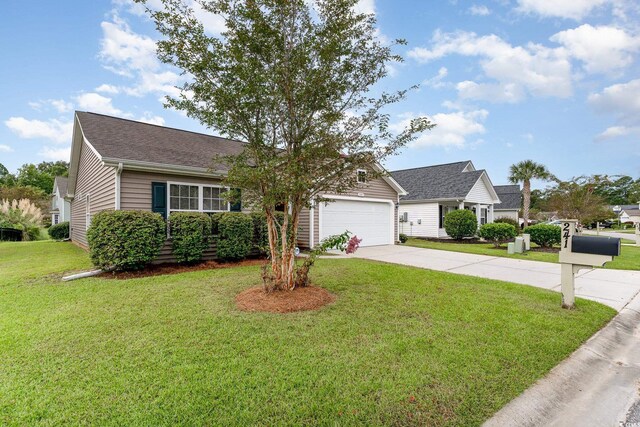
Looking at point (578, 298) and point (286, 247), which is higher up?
point (286, 247)

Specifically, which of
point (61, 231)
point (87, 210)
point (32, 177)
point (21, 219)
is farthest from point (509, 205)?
point (32, 177)

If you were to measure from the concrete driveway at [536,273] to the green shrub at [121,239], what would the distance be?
272 inches

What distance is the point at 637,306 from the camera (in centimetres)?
499

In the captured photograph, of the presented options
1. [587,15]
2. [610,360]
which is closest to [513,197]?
[587,15]

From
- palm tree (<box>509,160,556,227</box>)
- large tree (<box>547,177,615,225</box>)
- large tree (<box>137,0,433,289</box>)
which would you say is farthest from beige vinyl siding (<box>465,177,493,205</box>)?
large tree (<box>137,0,433,289</box>)

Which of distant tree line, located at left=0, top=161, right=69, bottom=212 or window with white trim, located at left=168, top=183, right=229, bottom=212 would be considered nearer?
window with white trim, located at left=168, top=183, right=229, bottom=212

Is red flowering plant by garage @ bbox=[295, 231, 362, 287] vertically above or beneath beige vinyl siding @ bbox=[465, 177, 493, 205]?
beneath

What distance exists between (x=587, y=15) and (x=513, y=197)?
81.1 ft

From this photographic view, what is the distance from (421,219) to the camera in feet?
65.4

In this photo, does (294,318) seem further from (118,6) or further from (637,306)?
(118,6)

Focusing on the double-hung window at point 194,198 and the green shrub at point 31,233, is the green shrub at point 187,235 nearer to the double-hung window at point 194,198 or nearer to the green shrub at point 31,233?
the double-hung window at point 194,198

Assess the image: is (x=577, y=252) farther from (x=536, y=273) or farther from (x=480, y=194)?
(x=480, y=194)

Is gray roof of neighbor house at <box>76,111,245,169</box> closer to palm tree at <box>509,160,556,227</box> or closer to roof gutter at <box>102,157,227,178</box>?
roof gutter at <box>102,157,227,178</box>

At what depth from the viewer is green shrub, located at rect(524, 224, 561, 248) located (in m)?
13.6
